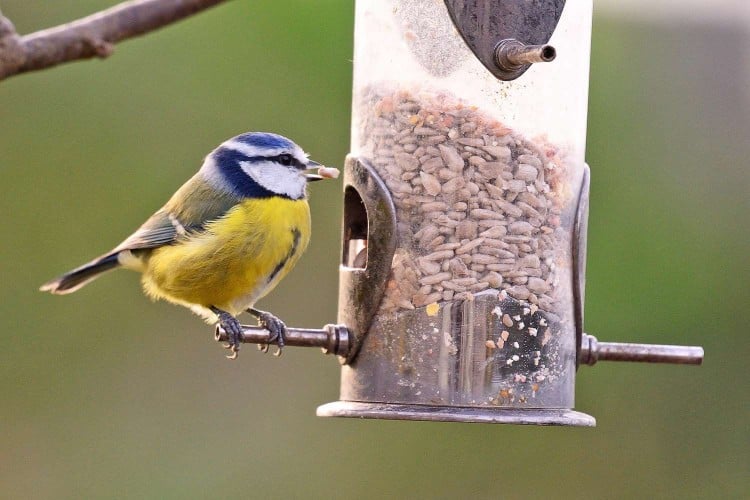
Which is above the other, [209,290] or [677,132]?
[677,132]

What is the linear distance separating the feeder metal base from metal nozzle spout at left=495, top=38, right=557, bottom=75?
124cm

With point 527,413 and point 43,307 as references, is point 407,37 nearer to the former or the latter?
point 527,413

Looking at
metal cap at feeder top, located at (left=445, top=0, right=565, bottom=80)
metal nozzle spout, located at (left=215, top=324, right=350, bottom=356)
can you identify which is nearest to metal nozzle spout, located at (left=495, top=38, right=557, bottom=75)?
metal cap at feeder top, located at (left=445, top=0, right=565, bottom=80)

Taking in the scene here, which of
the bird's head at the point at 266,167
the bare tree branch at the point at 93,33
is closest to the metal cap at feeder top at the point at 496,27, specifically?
the bird's head at the point at 266,167

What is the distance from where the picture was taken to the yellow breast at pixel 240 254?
4848 millimetres

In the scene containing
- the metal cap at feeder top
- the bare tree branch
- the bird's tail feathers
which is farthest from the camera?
the bird's tail feathers

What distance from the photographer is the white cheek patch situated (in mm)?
5006

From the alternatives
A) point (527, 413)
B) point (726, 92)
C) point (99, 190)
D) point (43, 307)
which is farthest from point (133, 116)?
point (527, 413)

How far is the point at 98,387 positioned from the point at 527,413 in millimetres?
5233

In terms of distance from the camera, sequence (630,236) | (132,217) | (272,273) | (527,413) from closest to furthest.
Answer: (527,413) < (272,273) < (630,236) < (132,217)

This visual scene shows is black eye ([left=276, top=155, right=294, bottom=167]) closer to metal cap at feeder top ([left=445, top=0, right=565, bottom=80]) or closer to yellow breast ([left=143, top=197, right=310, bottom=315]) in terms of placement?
yellow breast ([left=143, top=197, right=310, bottom=315])

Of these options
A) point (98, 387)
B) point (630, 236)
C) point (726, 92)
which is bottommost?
point (98, 387)

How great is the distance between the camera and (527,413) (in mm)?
4215

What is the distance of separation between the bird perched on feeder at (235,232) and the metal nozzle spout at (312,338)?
0.18 metres
